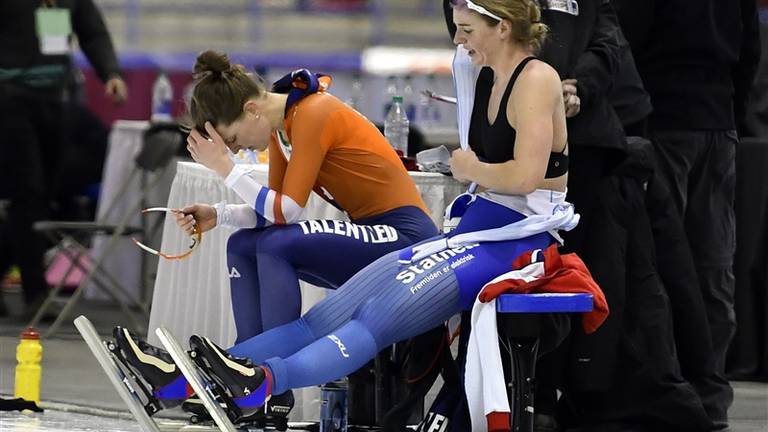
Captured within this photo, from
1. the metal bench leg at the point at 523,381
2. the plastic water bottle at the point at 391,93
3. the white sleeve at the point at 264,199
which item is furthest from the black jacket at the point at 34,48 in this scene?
the metal bench leg at the point at 523,381

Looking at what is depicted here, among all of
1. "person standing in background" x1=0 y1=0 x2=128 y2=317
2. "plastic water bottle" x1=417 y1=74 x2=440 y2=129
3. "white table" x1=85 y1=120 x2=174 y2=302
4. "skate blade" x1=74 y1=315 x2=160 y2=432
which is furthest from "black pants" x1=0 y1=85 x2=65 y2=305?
"skate blade" x1=74 y1=315 x2=160 y2=432

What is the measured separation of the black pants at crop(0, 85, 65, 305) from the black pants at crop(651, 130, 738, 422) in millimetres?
3695

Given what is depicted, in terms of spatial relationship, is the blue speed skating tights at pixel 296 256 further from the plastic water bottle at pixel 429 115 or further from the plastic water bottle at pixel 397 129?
the plastic water bottle at pixel 429 115

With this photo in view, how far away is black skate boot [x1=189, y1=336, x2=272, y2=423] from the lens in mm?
3865

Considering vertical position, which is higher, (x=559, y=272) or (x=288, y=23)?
(x=559, y=272)

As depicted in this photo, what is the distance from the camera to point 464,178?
4.19 meters

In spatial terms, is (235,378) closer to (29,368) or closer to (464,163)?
(464,163)

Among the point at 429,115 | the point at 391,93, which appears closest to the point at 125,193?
the point at 391,93

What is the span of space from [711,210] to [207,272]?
1.73 m

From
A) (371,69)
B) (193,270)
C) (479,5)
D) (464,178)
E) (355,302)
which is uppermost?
(479,5)

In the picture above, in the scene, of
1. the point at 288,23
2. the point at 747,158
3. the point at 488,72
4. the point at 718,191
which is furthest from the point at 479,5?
the point at 288,23

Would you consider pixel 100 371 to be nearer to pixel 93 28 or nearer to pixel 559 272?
pixel 93 28

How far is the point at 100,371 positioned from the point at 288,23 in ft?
35.3

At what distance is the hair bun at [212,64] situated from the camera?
4.50m
